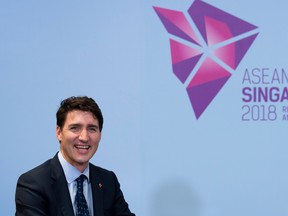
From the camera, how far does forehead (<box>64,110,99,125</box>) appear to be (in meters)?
1.76

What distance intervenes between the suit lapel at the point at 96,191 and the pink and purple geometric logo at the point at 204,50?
0.97m

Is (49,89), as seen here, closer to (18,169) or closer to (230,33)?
(18,169)

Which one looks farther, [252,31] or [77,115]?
[252,31]

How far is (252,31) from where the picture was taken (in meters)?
2.69

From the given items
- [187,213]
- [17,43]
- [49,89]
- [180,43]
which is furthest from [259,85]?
[17,43]

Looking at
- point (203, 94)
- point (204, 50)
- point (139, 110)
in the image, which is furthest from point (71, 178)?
point (204, 50)

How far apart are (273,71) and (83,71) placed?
1.18m

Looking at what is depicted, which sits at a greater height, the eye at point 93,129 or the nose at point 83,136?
the eye at point 93,129

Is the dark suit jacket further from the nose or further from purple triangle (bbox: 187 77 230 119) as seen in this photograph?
purple triangle (bbox: 187 77 230 119)

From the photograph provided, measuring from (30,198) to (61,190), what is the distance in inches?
5.1

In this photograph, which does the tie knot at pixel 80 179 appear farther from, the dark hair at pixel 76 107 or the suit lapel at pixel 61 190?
the dark hair at pixel 76 107

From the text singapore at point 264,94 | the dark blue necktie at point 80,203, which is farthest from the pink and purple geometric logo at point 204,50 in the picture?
the dark blue necktie at point 80,203

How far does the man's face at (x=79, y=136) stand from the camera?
176 cm

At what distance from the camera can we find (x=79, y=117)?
1.76m
